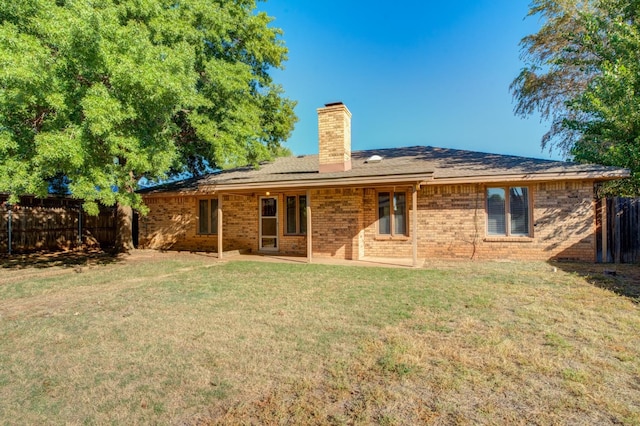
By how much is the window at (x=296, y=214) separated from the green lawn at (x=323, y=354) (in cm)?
554

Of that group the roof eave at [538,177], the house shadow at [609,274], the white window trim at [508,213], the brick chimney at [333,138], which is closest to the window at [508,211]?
the white window trim at [508,213]

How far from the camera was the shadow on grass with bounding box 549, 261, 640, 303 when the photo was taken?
21.6 ft

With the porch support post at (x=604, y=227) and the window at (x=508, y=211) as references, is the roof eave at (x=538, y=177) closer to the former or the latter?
the window at (x=508, y=211)

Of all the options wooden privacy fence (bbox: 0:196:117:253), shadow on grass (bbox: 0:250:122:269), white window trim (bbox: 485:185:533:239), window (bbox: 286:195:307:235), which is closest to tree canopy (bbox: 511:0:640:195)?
white window trim (bbox: 485:185:533:239)

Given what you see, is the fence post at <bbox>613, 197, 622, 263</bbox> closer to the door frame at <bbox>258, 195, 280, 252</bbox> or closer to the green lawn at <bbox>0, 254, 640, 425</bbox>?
the green lawn at <bbox>0, 254, 640, 425</bbox>

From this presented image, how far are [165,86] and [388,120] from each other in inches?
1312

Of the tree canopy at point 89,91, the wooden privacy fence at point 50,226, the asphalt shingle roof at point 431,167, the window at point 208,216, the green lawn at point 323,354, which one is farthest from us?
the window at point 208,216

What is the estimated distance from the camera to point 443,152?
46.8 feet

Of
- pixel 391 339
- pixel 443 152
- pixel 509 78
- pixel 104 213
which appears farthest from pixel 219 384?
pixel 509 78

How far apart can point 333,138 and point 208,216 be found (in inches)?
248

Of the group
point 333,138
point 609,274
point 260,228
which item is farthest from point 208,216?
point 609,274

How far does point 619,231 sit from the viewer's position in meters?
10.1

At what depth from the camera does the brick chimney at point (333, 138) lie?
11.3 meters

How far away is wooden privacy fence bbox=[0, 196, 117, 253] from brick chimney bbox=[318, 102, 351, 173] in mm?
11763
